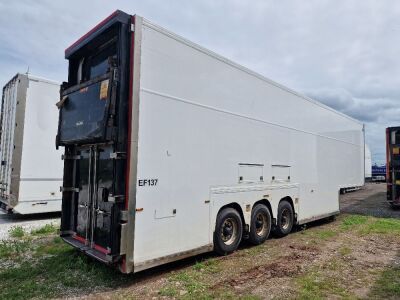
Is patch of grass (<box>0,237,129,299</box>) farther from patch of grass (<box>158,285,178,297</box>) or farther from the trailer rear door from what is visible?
patch of grass (<box>158,285,178,297</box>)

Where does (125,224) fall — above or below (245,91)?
below

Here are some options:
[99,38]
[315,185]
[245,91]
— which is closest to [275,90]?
[245,91]

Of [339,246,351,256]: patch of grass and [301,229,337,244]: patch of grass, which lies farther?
[301,229,337,244]: patch of grass

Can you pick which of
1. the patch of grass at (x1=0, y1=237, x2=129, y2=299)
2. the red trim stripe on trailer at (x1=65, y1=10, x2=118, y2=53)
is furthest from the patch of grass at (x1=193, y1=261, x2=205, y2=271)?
the red trim stripe on trailer at (x1=65, y1=10, x2=118, y2=53)

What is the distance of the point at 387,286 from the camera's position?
193 inches

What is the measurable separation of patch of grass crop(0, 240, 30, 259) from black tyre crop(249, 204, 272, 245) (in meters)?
4.46

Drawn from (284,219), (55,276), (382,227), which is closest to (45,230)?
(55,276)

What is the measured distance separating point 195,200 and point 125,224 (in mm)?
1396

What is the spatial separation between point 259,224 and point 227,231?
1208 millimetres

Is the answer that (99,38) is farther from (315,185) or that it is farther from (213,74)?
(315,185)

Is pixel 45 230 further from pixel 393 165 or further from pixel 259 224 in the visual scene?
pixel 393 165

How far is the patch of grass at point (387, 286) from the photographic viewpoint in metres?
4.61

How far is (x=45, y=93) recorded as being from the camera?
9.95 m

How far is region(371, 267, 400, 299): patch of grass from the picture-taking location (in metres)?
4.61
